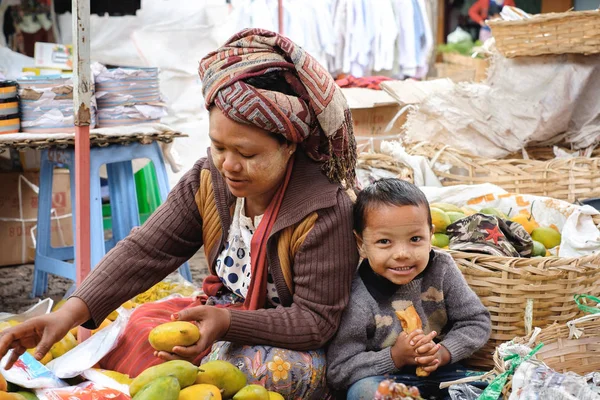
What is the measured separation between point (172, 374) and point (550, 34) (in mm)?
2914

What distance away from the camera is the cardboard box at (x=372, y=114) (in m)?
6.27

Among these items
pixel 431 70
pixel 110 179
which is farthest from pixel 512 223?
pixel 431 70

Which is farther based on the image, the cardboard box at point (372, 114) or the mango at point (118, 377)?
the cardboard box at point (372, 114)

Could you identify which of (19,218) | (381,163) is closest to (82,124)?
(381,163)

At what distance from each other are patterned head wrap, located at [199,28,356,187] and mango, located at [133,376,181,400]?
0.70 metres

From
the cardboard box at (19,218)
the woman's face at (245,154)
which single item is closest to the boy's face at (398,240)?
the woman's face at (245,154)

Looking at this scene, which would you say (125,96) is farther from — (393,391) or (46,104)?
(393,391)

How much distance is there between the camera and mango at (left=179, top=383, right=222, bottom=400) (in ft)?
6.20

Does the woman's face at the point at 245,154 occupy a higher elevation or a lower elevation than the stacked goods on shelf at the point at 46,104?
higher

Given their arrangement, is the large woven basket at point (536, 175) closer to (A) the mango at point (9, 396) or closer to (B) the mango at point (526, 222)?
(B) the mango at point (526, 222)

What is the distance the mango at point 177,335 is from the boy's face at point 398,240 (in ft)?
1.88

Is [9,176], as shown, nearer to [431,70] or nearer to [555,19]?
[555,19]

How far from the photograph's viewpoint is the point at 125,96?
13.0ft

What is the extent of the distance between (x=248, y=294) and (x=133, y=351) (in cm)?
42
